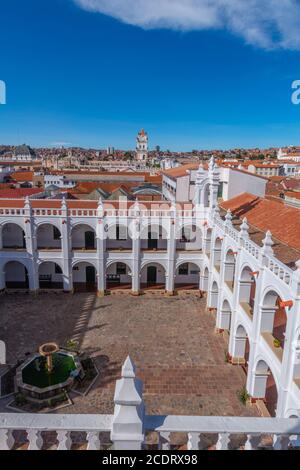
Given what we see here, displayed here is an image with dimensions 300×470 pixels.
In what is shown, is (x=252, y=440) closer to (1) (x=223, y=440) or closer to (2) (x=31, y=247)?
(1) (x=223, y=440)

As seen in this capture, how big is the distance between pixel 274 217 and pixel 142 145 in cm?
14905

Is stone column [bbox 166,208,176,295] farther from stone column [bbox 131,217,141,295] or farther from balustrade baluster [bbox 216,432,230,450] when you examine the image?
balustrade baluster [bbox 216,432,230,450]

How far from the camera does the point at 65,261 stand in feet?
97.4

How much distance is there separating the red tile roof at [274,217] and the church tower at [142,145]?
137351 mm

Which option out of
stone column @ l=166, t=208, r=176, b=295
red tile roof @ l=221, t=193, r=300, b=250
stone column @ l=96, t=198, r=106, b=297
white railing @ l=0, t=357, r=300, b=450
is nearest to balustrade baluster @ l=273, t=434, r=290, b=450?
white railing @ l=0, t=357, r=300, b=450

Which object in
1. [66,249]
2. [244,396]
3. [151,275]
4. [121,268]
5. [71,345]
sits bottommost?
[71,345]

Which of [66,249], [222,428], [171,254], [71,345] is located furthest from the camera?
[171,254]

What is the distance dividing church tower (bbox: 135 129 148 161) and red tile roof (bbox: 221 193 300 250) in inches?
5408

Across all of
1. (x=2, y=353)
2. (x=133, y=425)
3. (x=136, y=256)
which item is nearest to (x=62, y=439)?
(x=133, y=425)

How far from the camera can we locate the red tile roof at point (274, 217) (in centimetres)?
1808

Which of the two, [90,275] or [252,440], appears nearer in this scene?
[252,440]

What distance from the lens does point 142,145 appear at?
163m
